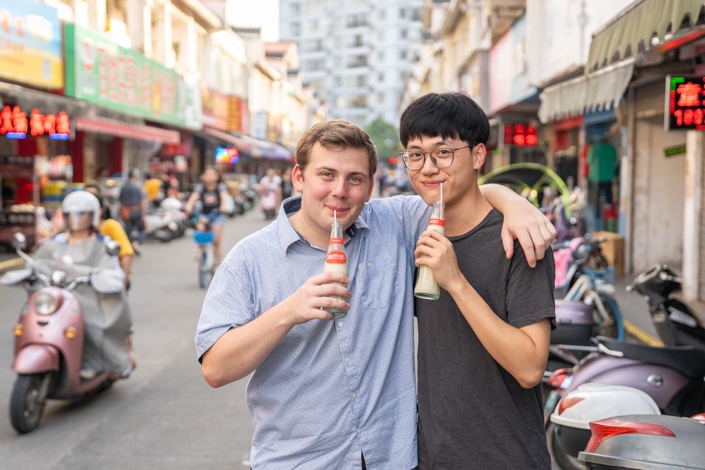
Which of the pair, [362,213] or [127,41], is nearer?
[362,213]

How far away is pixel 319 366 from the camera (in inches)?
91.8

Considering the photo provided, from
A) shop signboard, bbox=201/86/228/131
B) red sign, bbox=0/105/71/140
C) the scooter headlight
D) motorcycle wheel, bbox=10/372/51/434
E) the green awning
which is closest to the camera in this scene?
the green awning

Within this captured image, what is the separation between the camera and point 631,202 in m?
14.2

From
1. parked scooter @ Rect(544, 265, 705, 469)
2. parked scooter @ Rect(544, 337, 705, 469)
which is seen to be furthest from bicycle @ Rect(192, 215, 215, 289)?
parked scooter @ Rect(544, 337, 705, 469)

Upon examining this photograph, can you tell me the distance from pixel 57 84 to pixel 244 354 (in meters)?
17.1

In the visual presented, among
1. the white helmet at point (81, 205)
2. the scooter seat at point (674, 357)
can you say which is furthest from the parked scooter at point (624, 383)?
the white helmet at point (81, 205)

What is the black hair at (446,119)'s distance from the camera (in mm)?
2385

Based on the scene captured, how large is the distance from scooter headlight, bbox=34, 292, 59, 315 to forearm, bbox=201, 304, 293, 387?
415 centimetres

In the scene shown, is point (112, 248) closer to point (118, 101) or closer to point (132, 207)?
point (132, 207)

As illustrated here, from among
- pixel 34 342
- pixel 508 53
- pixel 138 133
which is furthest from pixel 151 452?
pixel 138 133

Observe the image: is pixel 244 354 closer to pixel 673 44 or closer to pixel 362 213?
pixel 362 213


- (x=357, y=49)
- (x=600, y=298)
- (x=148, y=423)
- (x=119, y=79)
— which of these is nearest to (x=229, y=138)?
(x=119, y=79)

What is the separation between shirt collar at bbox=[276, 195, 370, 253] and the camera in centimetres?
239

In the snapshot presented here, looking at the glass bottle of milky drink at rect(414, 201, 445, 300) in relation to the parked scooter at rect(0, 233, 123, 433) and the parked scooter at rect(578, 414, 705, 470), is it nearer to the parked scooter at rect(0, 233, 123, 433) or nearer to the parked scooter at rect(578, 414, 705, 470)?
the parked scooter at rect(578, 414, 705, 470)
